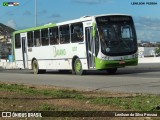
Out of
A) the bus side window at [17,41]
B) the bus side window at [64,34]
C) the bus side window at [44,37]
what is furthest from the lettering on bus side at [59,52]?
the bus side window at [17,41]

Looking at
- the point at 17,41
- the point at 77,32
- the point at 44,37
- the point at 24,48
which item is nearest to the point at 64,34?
the point at 77,32

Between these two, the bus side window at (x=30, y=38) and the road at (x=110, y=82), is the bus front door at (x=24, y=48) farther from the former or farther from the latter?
the road at (x=110, y=82)

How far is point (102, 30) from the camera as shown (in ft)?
80.1

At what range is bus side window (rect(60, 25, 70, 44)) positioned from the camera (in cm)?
2685

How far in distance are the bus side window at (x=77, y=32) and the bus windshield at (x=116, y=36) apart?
147cm

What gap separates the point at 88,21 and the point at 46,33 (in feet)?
17.3

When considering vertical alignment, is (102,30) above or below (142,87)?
above

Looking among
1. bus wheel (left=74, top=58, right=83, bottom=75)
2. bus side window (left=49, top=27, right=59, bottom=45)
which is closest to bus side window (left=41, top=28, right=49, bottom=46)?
bus side window (left=49, top=27, right=59, bottom=45)

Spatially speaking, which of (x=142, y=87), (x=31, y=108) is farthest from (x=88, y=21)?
(x=31, y=108)

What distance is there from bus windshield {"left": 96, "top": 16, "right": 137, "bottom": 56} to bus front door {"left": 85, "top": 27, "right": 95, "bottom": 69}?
686 millimetres

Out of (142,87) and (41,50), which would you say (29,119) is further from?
(41,50)

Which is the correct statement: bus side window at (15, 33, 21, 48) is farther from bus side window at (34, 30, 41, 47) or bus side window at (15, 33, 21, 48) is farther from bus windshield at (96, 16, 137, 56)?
bus windshield at (96, 16, 137, 56)

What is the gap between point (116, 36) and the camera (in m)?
24.2

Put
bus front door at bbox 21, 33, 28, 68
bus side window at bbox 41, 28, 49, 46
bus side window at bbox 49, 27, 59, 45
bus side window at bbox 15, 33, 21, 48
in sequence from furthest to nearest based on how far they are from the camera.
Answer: bus side window at bbox 15, 33, 21, 48 < bus front door at bbox 21, 33, 28, 68 < bus side window at bbox 41, 28, 49, 46 < bus side window at bbox 49, 27, 59, 45
